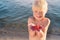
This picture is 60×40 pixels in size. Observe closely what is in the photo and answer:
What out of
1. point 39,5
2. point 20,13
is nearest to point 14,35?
point 20,13

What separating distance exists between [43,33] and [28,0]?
0.51 metres

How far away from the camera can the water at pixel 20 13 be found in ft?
3.41

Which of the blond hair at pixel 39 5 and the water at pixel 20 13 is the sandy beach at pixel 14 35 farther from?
the blond hair at pixel 39 5

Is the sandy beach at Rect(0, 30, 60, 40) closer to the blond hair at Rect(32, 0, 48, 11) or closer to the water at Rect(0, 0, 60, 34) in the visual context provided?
the water at Rect(0, 0, 60, 34)

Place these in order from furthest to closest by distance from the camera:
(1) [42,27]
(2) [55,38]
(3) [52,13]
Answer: (3) [52,13] → (2) [55,38] → (1) [42,27]

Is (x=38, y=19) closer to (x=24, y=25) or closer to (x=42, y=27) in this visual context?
(x=42, y=27)

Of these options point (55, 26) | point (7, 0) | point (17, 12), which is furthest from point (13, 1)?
point (55, 26)

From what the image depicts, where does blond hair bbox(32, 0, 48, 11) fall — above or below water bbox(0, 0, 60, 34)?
above

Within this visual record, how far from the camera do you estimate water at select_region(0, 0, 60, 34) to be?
1039mm

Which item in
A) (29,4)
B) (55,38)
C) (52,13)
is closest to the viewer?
(55,38)

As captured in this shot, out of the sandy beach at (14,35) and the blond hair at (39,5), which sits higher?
the blond hair at (39,5)

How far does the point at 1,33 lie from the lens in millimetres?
1054

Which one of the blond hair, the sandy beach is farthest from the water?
the blond hair

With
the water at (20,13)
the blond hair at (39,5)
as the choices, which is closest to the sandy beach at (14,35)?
the water at (20,13)
